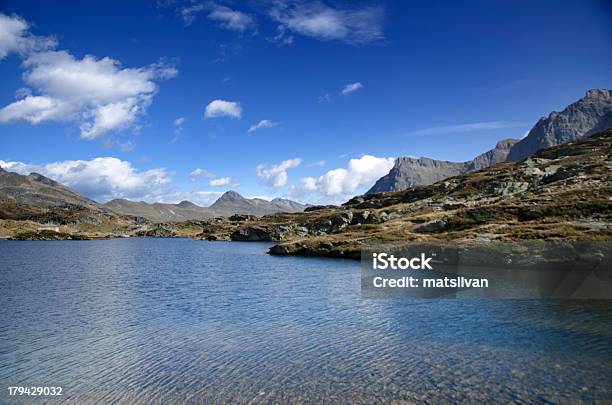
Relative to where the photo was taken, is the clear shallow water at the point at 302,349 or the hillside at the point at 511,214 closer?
the clear shallow water at the point at 302,349

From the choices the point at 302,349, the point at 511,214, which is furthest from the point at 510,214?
the point at 302,349

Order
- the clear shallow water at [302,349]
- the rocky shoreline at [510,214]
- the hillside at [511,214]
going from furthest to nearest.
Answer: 1. the hillside at [511,214]
2. the rocky shoreline at [510,214]
3. the clear shallow water at [302,349]

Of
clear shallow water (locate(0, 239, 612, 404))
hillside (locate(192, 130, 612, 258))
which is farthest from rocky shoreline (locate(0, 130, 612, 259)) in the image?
clear shallow water (locate(0, 239, 612, 404))

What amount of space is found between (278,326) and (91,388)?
14.8 meters

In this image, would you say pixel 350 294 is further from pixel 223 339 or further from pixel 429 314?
pixel 223 339

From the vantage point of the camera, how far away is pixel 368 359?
23203mm

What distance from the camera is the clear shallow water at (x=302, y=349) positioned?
18812 millimetres

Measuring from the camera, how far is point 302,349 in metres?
25.3

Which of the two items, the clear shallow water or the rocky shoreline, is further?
the rocky shoreline

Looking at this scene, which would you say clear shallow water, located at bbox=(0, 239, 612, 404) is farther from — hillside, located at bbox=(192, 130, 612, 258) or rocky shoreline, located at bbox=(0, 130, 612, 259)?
hillside, located at bbox=(192, 130, 612, 258)

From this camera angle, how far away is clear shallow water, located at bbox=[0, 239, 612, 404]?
18812 millimetres

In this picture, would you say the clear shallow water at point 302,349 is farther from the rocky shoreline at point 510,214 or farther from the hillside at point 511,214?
the hillside at point 511,214

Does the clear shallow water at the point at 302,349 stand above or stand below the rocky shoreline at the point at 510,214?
below

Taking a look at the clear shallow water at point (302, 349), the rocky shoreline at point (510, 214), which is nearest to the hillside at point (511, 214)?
the rocky shoreline at point (510, 214)
